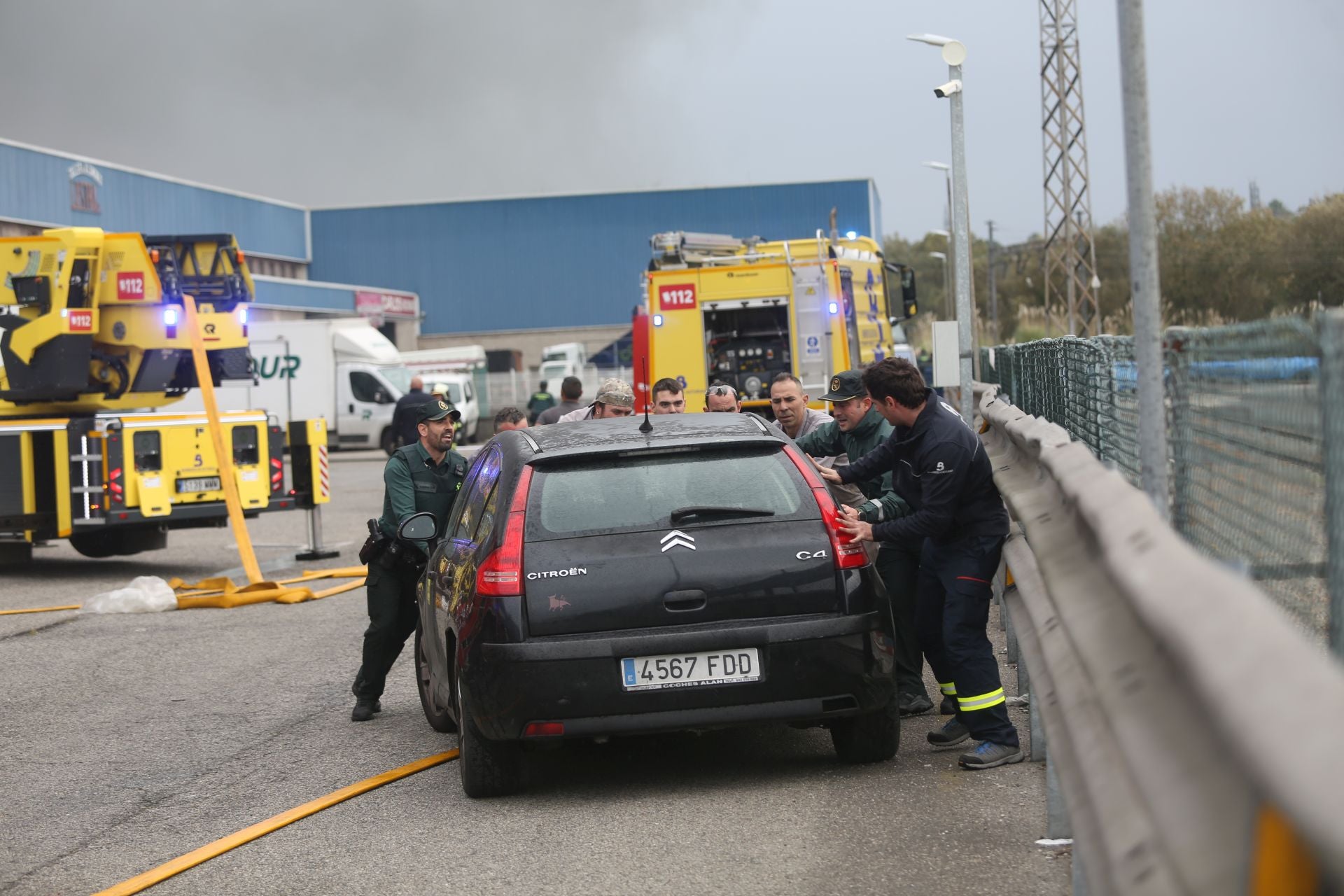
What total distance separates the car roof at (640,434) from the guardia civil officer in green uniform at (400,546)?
1324 mm

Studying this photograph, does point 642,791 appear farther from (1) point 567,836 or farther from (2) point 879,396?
(2) point 879,396

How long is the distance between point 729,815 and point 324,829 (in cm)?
158

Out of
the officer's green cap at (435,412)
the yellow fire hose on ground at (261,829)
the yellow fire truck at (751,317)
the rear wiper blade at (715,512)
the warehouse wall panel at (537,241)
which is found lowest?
the yellow fire hose on ground at (261,829)

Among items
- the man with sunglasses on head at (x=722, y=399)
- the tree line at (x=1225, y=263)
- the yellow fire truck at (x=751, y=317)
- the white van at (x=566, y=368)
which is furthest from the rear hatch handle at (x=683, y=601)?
the white van at (x=566, y=368)

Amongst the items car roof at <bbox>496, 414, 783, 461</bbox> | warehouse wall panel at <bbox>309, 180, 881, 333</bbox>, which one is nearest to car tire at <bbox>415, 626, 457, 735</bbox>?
car roof at <bbox>496, 414, 783, 461</bbox>

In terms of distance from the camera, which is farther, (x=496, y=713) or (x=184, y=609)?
(x=184, y=609)

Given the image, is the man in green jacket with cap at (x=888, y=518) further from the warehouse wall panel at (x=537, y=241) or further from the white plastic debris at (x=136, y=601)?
the warehouse wall panel at (x=537, y=241)

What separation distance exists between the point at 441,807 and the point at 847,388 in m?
3.14

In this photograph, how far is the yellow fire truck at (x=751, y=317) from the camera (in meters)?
20.0

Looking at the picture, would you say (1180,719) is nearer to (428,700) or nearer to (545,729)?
(545,729)

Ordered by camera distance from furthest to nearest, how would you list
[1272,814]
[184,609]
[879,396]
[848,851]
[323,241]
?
[323,241] < [184,609] < [879,396] < [848,851] < [1272,814]

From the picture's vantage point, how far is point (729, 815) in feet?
20.4

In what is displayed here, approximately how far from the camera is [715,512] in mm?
6605

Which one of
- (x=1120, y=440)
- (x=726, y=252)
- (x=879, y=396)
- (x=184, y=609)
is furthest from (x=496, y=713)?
(x=726, y=252)
